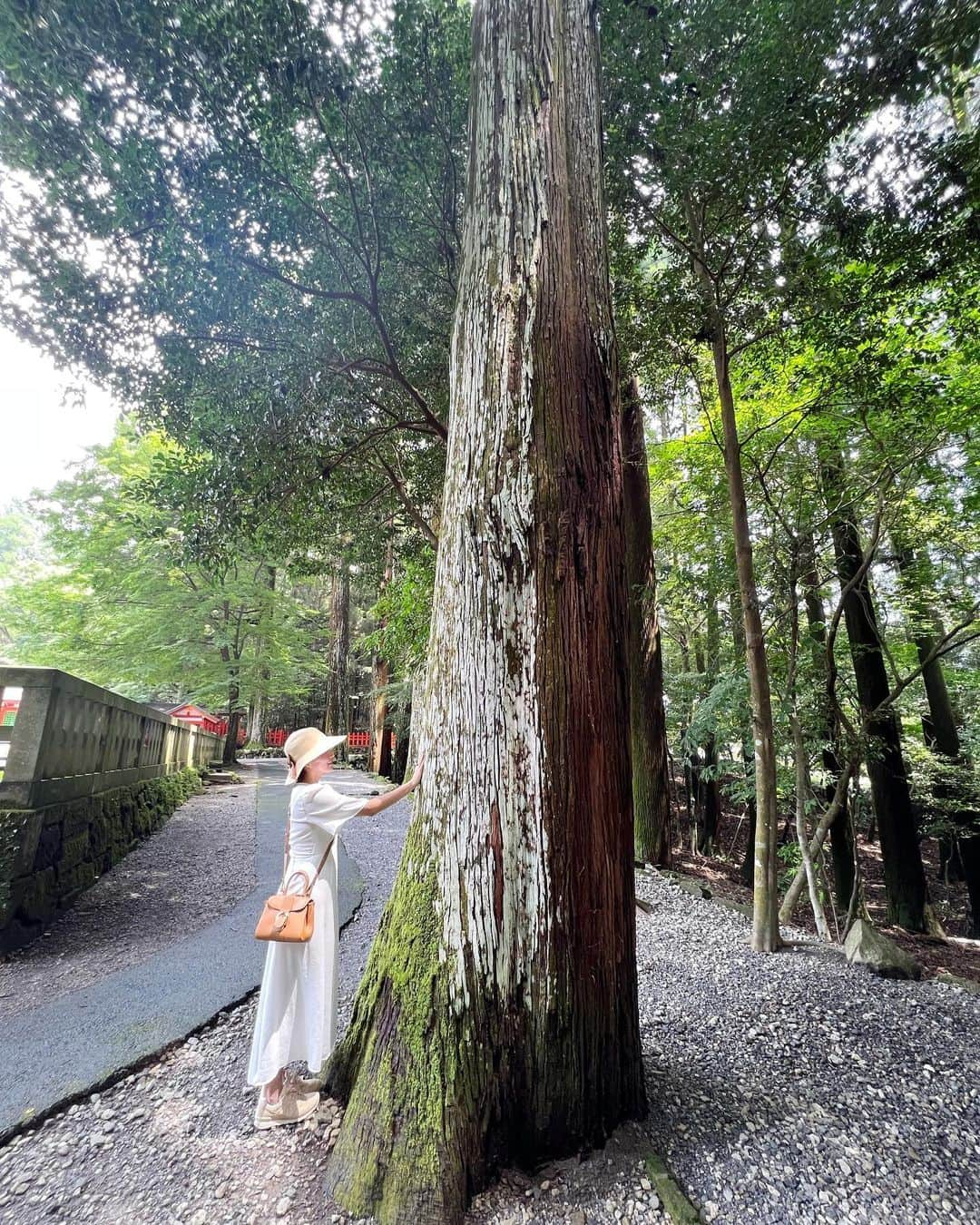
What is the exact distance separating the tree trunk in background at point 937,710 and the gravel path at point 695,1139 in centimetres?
513

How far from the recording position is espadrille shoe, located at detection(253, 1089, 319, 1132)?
6.16 ft

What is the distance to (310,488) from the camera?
515 cm

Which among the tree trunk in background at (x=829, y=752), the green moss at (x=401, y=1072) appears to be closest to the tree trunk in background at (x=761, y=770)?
the tree trunk in background at (x=829, y=752)

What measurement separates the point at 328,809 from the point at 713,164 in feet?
15.4

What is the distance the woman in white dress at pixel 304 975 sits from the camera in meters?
1.90

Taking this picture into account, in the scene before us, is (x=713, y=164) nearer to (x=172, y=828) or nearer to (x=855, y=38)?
(x=855, y=38)

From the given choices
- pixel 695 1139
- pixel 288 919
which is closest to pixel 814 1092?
pixel 695 1139

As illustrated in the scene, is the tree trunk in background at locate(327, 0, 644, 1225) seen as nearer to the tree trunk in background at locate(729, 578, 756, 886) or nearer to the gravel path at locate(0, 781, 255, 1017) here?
the gravel path at locate(0, 781, 255, 1017)

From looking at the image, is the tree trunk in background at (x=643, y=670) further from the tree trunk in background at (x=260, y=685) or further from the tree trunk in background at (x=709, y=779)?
the tree trunk in background at (x=260, y=685)

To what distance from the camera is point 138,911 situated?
14.3ft

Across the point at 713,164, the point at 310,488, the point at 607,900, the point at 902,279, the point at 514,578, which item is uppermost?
the point at 713,164

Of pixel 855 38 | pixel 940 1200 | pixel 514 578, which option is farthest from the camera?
pixel 855 38

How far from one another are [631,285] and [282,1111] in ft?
18.6

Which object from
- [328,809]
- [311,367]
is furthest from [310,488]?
[328,809]
